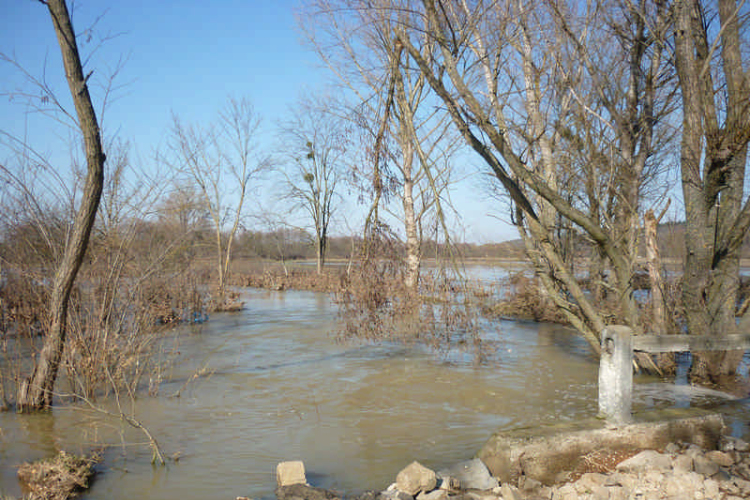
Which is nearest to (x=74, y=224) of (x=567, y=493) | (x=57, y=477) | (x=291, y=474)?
(x=57, y=477)

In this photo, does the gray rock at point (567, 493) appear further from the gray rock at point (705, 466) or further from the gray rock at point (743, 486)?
the gray rock at point (743, 486)

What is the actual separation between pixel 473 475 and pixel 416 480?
0.49m

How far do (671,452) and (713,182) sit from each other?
4402 millimetres

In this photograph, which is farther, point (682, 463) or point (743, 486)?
point (682, 463)

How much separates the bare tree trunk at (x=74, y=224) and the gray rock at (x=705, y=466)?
680 centimetres

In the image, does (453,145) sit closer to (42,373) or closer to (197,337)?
(197,337)

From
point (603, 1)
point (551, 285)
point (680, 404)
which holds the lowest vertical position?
point (680, 404)

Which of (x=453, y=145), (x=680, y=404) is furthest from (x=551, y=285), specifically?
(x=453, y=145)

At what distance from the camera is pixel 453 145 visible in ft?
62.6

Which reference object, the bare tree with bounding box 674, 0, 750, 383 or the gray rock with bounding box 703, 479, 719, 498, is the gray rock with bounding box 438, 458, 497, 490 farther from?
the bare tree with bounding box 674, 0, 750, 383

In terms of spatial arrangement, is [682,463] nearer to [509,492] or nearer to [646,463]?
[646,463]

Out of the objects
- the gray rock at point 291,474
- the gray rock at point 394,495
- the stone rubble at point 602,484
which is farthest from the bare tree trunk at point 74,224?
the gray rock at point 394,495

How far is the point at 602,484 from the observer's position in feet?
14.1

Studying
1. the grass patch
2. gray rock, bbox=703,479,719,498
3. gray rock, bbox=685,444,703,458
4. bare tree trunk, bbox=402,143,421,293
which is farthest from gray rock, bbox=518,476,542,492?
bare tree trunk, bbox=402,143,421,293
